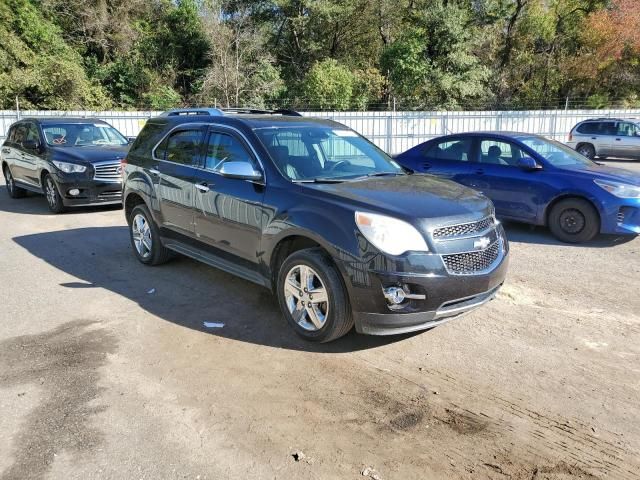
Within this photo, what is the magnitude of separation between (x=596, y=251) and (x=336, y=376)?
493cm

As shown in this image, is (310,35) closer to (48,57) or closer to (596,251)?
(48,57)

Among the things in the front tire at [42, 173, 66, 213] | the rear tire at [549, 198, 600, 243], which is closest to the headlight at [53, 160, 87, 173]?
the front tire at [42, 173, 66, 213]

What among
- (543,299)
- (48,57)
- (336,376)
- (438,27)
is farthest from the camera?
(438,27)

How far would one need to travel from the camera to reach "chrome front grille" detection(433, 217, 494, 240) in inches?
156

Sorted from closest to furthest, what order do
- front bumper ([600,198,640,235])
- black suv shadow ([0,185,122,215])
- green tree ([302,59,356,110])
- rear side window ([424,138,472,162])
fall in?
front bumper ([600,198,640,235]) < rear side window ([424,138,472,162]) < black suv shadow ([0,185,122,215]) < green tree ([302,59,356,110])

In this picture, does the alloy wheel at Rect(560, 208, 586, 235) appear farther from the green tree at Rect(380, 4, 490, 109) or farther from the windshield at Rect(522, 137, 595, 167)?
the green tree at Rect(380, 4, 490, 109)

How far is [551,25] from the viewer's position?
122 ft

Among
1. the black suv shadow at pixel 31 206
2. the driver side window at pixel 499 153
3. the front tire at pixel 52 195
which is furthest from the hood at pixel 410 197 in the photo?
the black suv shadow at pixel 31 206

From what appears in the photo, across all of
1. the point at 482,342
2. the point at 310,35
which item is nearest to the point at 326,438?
the point at 482,342

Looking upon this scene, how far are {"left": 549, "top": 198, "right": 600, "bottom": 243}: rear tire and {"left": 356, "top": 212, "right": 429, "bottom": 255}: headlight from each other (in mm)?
4618

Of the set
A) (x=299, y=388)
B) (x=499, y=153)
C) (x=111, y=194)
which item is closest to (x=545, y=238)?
(x=499, y=153)

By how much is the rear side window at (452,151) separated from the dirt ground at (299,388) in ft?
10.9

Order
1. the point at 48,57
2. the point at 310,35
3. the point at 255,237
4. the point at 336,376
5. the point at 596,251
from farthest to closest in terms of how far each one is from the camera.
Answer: the point at 310,35 < the point at 48,57 < the point at 596,251 < the point at 255,237 < the point at 336,376

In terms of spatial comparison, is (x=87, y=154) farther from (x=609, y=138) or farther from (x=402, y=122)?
(x=609, y=138)
